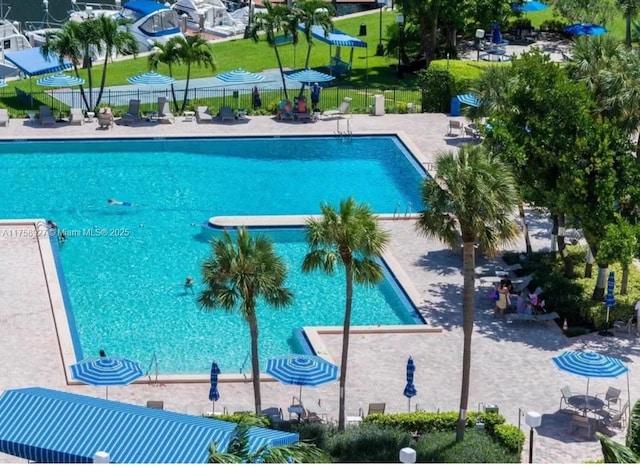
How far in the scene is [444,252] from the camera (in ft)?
122

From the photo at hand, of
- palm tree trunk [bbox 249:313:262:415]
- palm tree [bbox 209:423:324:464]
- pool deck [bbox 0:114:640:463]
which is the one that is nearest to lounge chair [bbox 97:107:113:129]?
pool deck [bbox 0:114:640:463]

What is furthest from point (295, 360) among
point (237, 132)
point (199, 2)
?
point (199, 2)

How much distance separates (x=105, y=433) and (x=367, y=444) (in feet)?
18.2

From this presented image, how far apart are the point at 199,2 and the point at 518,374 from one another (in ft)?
153

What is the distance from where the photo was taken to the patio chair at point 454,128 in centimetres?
4809

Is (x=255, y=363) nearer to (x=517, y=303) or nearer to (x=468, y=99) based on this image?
(x=517, y=303)

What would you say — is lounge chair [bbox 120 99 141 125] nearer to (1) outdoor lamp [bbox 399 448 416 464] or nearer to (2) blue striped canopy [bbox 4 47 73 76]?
(2) blue striped canopy [bbox 4 47 73 76]

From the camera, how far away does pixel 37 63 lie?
2068 inches

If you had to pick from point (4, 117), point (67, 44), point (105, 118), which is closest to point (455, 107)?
point (105, 118)

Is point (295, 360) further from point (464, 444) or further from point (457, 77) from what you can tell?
point (457, 77)

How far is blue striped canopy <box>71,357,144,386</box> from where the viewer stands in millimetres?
26891

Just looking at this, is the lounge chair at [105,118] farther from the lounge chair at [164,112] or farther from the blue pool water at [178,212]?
the lounge chair at [164,112]

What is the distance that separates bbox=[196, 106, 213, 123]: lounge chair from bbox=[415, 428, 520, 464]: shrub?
2650 cm

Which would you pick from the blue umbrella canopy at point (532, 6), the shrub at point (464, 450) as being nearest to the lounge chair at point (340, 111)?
the blue umbrella canopy at point (532, 6)
